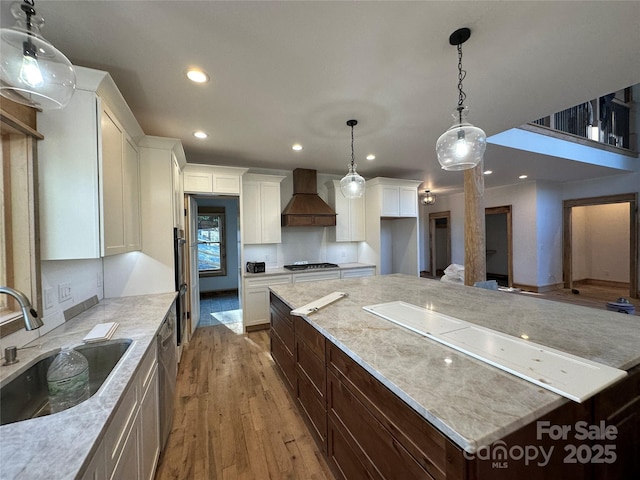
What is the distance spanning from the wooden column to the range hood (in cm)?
211

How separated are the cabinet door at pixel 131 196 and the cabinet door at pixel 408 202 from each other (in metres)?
4.11

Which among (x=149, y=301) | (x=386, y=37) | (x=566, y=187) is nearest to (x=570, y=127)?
(x=566, y=187)

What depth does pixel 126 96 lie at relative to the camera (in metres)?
2.11

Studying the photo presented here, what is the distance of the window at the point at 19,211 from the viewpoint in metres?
1.29

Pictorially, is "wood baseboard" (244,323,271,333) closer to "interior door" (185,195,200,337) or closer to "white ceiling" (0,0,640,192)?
"interior door" (185,195,200,337)

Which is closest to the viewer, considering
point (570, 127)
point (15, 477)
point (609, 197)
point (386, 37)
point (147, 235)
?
point (15, 477)

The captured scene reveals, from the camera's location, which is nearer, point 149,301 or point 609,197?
point 149,301

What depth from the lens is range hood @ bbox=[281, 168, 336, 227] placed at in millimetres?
4230

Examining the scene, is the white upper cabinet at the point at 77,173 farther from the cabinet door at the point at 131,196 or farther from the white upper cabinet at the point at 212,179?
the white upper cabinet at the point at 212,179

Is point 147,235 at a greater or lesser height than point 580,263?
greater

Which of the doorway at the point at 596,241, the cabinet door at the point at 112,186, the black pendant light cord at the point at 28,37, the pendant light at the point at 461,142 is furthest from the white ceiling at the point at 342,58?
the doorway at the point at 596,241

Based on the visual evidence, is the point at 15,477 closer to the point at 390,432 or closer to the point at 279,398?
the point at 390,432

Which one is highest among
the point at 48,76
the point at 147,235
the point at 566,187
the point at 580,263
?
the point at 566,187

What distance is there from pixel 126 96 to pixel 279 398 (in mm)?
2948
